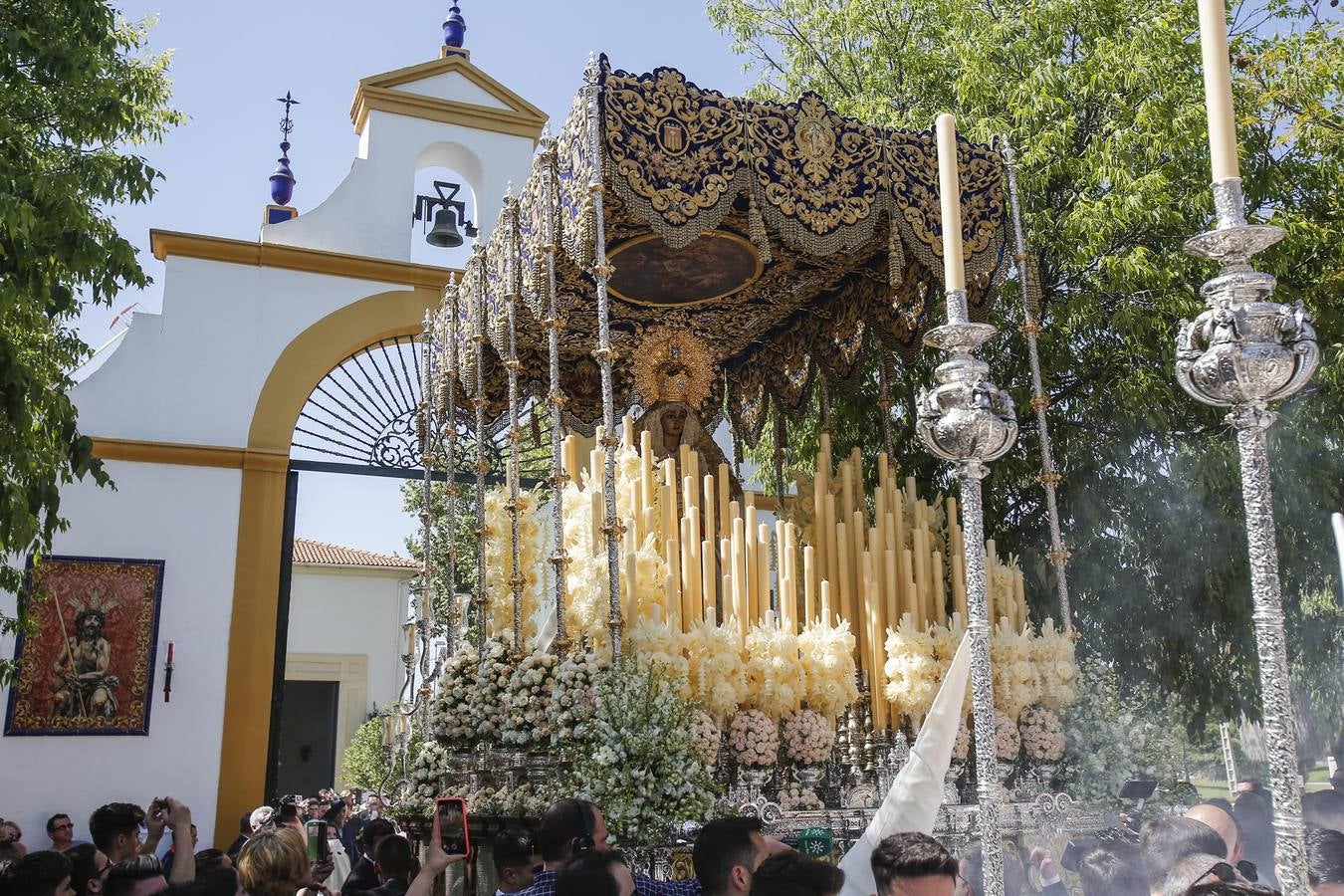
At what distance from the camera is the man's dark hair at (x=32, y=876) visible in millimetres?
3410

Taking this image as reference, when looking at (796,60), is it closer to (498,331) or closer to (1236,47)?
(1236,47)

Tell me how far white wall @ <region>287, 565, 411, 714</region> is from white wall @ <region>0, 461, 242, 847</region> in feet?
50.1

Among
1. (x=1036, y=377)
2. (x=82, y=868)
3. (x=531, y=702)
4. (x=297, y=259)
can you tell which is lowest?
(x=82, y=868)

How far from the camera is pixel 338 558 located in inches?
1048

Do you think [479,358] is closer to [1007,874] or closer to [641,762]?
[641,762]

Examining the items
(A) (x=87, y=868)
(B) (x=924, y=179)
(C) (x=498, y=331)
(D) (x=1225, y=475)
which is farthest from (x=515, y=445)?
(D) (x=1225, y=475)

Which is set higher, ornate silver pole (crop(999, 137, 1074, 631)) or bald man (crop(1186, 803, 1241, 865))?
ornate silver pole (crop(999, 137, 1074, 631))

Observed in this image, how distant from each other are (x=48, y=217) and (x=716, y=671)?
160 inches

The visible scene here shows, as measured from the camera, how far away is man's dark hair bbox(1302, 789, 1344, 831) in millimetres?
4355

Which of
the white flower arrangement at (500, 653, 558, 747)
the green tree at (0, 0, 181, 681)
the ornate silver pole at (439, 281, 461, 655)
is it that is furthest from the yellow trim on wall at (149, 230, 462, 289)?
the white flower arrangement at (500, 653, 558, 747)

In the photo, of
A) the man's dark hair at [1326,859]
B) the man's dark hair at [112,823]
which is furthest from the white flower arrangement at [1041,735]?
the man's dark hair at [112,823]

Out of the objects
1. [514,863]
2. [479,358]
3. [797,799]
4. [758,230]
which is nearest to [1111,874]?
[514,863]

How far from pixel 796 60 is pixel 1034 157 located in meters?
2.77

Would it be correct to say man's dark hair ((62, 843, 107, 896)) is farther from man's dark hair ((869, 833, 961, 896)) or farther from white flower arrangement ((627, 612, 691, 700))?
man's dark hair ((869, 833, 961, 896))
